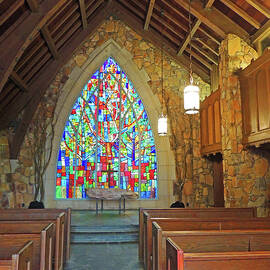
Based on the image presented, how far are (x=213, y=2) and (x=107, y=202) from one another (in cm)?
492

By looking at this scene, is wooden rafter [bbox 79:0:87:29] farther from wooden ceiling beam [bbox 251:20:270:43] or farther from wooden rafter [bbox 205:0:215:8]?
wooden ceiling beam [bbox 251:20:270:43]

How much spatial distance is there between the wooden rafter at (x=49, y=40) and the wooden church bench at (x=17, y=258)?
4.27 m

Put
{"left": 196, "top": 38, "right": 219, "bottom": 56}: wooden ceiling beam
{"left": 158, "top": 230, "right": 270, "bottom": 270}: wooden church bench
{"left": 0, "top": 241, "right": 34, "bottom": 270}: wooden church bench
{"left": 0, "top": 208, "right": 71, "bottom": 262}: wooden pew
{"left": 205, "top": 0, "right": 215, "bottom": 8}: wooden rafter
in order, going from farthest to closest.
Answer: {"left": 196, "top": 38, "right": 219, "bottom": 56}: wooden ceiling beam → {"left": 205, "top": 0, "right": 215, "bottom": 8}: wooden rafter → {"left": 0, "top": 208, "right": 71, "bottom": 262}: wooden pew → {"left": 158, "top": 230, "right": 270, "bottom": 270}: wooden church bench → {"left": 0, "top": 241, "right": 34, "bottom": 270}: wooden church bench

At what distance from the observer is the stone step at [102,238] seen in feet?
16.2

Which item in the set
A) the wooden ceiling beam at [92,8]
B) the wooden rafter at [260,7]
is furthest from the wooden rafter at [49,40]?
the wooden rafter at [260,7]

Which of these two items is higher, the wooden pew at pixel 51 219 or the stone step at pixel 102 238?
the wooden pew at pixel 51 219

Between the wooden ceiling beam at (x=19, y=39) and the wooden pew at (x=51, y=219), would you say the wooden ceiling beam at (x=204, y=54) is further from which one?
the wooden pew at (x=51, y=219)

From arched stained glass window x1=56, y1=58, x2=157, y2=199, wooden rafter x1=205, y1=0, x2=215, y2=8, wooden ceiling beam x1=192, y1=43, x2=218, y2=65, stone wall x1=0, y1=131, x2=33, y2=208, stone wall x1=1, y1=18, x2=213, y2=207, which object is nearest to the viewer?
wooden rafter x1=205, y1=0, x2=215, y2=8

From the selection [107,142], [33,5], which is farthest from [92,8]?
[107,142]

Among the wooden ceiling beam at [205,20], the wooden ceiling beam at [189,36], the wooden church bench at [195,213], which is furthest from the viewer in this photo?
the wooden ceiling beam at [189,36]

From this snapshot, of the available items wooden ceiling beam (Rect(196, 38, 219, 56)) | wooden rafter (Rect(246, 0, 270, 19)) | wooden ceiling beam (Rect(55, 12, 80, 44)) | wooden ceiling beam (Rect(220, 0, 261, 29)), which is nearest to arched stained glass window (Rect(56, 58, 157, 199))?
wooden ceiling beam (Rect(55, 12, 80, 44))

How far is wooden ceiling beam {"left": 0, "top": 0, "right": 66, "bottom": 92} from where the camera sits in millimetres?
4156

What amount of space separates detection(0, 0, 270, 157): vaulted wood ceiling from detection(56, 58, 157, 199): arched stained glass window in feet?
4.08

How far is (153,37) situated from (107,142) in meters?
2.83
